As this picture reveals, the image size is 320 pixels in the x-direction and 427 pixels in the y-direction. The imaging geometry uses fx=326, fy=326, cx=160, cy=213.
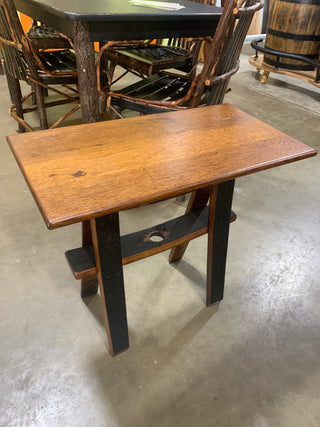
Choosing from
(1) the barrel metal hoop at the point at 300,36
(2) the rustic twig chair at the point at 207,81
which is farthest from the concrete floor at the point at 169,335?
(1) the barrel metal hoop at the point at 300,36

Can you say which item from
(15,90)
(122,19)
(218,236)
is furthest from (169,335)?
(15,90)

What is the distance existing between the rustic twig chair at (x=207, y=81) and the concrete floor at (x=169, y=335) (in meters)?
0.57

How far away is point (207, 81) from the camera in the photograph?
1.48 m

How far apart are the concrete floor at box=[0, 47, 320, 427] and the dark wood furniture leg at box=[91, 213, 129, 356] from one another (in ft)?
0.34

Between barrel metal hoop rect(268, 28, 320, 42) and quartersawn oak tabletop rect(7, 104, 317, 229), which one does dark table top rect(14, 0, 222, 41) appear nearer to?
quartersawn oak tabletop rect(7, 104, 317, 229)

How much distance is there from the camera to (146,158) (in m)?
0.86

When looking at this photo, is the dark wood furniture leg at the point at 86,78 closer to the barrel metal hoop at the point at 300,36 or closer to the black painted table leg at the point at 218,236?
the black painted table leg at the point at 218,236

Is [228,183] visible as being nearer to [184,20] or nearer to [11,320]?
[11,320]

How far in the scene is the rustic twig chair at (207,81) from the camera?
4.46ft

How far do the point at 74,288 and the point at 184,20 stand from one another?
140cm

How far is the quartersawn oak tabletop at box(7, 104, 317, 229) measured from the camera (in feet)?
2.32

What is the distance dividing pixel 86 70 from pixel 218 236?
38.1 inches

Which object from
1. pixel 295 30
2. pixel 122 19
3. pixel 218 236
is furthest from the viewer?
pixel 295 30

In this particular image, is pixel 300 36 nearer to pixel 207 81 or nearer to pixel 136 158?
pixel 207 81
